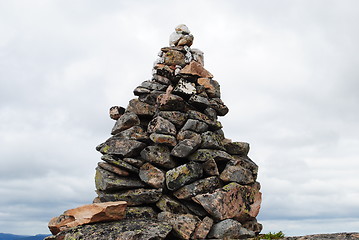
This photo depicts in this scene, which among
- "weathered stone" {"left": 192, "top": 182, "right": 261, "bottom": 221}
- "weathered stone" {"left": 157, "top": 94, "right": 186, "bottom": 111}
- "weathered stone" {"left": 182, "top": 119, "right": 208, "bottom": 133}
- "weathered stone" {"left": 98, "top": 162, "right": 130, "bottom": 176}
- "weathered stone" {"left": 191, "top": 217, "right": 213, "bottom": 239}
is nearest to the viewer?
"weathered stone" {"left": 191, "top": 217, "right": 213, "bottom": 239}

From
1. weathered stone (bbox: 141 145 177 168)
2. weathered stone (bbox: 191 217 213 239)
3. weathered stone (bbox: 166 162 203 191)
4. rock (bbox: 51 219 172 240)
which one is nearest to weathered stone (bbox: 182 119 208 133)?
weathered stone (bbox: 141 145 177 168)

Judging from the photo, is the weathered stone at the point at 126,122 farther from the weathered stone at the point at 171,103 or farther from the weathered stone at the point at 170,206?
the weathered stone at the point at 170,206

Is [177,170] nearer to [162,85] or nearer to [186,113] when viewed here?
[186,113]

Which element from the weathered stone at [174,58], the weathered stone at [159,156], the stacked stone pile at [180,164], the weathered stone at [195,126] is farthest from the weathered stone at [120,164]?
the weathered stone at [174,58]

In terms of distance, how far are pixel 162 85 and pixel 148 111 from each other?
1938 mm

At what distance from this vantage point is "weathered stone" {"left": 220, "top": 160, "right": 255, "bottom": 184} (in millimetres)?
20531

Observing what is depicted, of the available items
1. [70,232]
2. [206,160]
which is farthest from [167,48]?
[70,232]

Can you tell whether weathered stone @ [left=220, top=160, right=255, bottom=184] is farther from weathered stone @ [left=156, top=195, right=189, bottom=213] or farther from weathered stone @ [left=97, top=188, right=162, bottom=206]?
weathered stone @ [left=97, top=188, right=162, bottom=206]

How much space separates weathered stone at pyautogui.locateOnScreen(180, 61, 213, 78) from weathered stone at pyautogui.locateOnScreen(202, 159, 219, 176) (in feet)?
19.4

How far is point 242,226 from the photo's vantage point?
2052cm

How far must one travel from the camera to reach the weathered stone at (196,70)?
23497 millimetres

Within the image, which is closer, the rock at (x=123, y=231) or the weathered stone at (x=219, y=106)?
the rock at (x=123, y=231)

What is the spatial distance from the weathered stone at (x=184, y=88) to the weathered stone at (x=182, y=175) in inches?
172

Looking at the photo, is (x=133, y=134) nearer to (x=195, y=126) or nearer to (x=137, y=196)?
(x=195, y=126)
